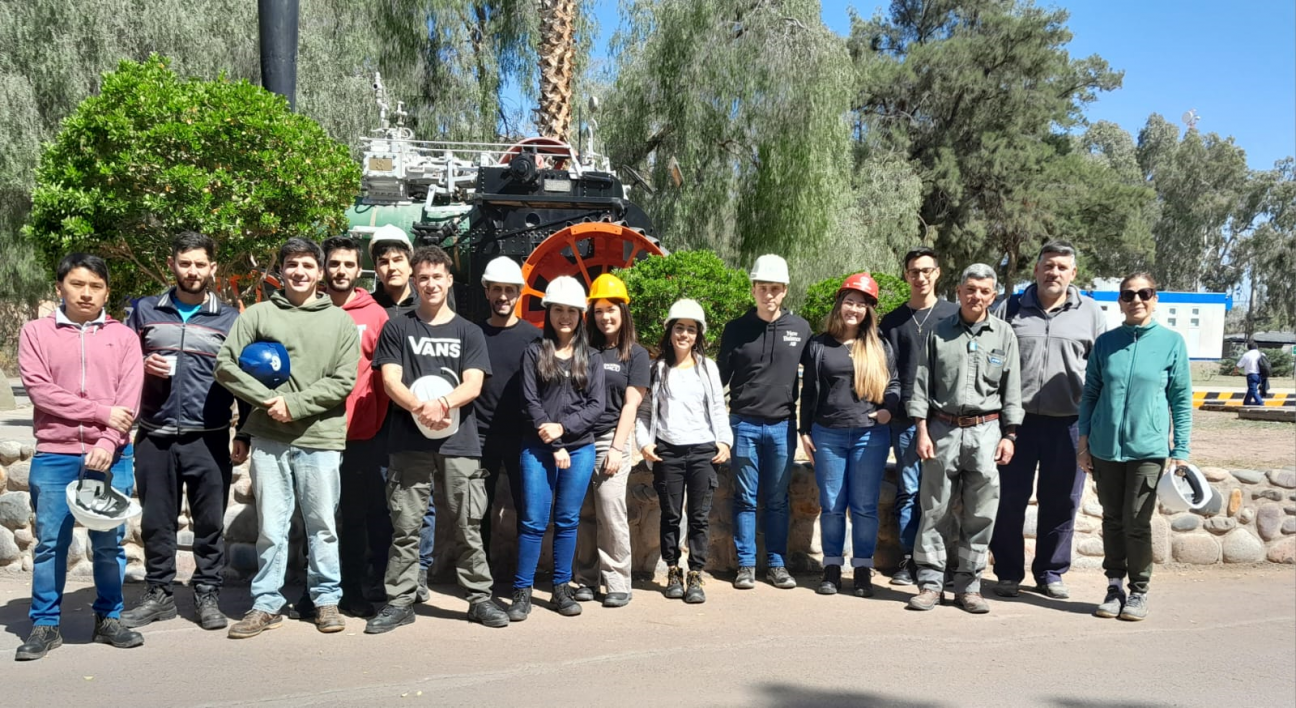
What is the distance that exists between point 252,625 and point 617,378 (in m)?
2.07

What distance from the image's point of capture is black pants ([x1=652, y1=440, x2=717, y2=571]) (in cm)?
495

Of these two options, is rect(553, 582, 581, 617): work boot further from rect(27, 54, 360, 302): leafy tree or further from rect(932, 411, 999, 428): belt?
rect(27, 54, 360, 302): leafy tree

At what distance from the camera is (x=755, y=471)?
518 centimetres

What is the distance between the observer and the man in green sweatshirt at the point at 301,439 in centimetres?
429

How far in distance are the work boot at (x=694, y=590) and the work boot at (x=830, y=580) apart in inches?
27.2

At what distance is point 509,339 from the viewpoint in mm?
4852

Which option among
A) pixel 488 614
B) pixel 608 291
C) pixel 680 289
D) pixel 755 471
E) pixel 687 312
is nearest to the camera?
pixel 488 614

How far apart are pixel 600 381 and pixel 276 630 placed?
6.30ft

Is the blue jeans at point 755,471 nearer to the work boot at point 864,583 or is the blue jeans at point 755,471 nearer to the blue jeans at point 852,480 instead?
the blue jeans at point 852,480

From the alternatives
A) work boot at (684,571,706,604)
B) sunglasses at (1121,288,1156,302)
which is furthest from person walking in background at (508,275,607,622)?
sunglasses at (1121,288,1156,302)

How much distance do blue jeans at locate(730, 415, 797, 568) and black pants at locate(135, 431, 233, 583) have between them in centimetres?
261

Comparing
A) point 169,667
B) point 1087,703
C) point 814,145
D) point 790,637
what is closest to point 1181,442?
point 1087,703

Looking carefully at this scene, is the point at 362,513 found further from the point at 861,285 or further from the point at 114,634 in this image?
the point at 861,285

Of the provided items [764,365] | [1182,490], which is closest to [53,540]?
[764,365]
